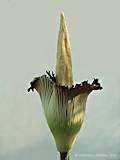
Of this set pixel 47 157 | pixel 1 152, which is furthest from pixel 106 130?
pixel 1 152

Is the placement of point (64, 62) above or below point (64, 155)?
above

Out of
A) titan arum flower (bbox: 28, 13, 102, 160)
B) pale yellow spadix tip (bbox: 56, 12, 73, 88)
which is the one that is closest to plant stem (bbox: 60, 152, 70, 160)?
titan arum flower (bbox: 28, 13, 102, 160)

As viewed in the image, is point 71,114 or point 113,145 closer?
point 71,114

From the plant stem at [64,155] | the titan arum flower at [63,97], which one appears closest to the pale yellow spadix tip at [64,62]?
the titan arum flower at [63,97]

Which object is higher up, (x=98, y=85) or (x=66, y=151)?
(x=98, y=85)

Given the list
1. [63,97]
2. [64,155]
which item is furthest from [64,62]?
[64,155]

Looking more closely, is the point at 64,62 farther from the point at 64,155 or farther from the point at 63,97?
the point at 64,155

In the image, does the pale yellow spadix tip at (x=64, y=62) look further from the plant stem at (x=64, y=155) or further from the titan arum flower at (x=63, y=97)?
the plant stem at (x=64, y=155)

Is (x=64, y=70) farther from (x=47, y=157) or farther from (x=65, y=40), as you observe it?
(x=47, y=157)

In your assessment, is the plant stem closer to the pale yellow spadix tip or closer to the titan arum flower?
the titan arum flower
